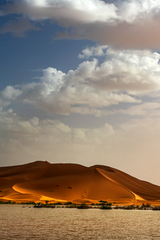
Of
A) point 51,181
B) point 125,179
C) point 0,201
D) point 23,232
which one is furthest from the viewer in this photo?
point 125,179

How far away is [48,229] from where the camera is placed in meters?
21.6

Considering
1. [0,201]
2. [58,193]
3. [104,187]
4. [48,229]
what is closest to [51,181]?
[58,193]

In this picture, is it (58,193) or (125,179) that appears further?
(125,179)

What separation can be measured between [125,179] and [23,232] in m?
61.3

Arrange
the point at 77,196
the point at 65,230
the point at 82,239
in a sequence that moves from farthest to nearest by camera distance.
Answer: the point at 77,196 < the point at 65,230 < the point at 82,239

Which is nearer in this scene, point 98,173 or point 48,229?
point 48,229

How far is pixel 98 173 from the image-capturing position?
70.0 metres

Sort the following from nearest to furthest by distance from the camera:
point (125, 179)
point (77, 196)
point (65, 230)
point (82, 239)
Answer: point (82, 239)
point (65, 230)
point (77, 196)
point (125, 179)

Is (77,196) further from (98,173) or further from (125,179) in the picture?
(125,179)

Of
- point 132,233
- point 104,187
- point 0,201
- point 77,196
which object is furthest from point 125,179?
point 132,233

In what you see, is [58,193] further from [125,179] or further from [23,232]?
[23,232]

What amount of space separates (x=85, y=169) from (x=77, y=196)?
20.9 m

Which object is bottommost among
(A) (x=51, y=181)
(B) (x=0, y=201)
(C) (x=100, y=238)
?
(C) (x=100, y=238)

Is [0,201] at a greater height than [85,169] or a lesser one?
lesser
